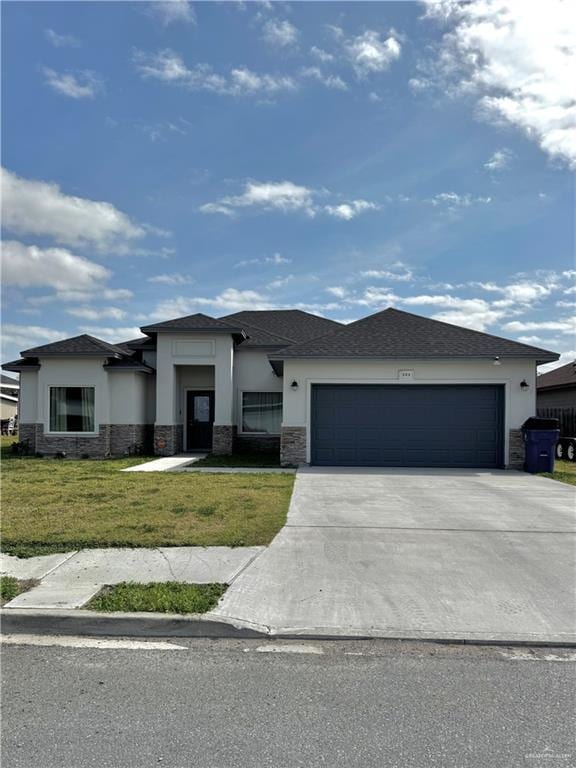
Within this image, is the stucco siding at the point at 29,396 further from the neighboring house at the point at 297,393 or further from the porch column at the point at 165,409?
the porch column at the point at 165,409

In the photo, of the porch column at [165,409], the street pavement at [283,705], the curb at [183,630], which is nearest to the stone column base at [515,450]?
the porch column at [165,409]

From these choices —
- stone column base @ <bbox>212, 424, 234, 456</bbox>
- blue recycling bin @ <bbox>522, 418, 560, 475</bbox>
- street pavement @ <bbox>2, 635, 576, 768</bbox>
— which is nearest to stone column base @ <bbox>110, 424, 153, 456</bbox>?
stone column base @ <bbox>212, 424, 234, 456</bbox>

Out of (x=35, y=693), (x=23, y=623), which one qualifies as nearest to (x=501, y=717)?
(x=35, y=693)

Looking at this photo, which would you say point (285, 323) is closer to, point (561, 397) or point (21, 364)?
point (21, 364)

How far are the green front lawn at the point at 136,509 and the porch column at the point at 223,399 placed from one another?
4283 millimetres

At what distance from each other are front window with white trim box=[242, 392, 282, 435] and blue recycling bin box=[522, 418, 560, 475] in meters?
7.79

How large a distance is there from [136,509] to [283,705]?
220 inches

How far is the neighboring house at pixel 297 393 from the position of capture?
14.1 m

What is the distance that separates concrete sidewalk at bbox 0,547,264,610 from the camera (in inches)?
186

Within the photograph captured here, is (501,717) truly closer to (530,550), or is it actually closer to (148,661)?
(148,661)

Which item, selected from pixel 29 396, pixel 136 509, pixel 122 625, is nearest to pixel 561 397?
pixel 29 396

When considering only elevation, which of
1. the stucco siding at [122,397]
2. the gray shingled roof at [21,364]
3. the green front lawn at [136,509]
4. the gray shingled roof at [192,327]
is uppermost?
the gray shingled roof at [192,327]

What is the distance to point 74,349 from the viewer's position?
1641cm

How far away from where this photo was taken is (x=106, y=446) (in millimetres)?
16438
